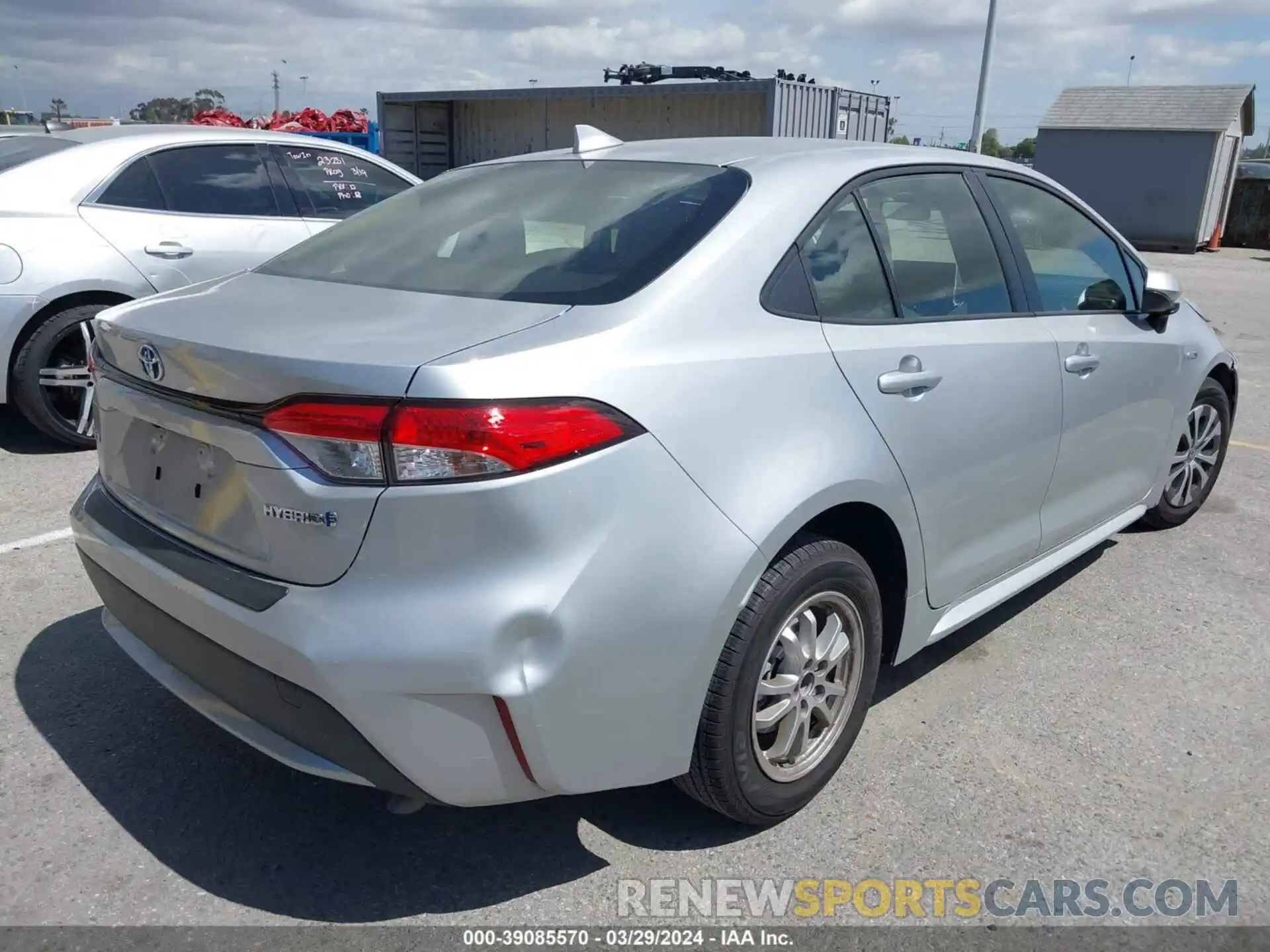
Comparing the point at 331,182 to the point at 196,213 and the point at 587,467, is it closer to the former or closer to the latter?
the point at 196,213

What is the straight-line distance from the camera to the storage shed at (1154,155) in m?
24.6

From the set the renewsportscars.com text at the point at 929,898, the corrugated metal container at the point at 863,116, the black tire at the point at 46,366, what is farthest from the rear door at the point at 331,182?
the corrugated metal container at the point at 863,116

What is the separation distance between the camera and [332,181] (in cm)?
658

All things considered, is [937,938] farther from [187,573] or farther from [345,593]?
[187,573]

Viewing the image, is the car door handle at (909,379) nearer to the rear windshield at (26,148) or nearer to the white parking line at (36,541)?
the white parking line at (36,541)

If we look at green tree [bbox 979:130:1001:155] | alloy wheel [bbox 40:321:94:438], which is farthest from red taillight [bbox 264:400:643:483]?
green tree [bbox 979:130:1001:155]

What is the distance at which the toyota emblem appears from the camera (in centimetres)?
237

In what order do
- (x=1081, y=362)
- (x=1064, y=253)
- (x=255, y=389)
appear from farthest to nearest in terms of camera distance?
(x=1064, y=253), (x=1081, y=362), (x=255, y=389)

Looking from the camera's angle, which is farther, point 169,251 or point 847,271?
point 169,251

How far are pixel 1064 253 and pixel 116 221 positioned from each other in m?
4.71

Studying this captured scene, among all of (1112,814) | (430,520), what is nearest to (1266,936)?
(1112,814)

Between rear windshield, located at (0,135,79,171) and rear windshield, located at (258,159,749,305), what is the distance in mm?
3342

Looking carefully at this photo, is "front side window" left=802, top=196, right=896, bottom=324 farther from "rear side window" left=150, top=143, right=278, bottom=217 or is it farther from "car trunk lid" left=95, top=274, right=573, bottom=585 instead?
"rear side window" left=150, top=143, right=278, bottom=217

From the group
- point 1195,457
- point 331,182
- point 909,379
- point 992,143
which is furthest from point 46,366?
point 992,143
